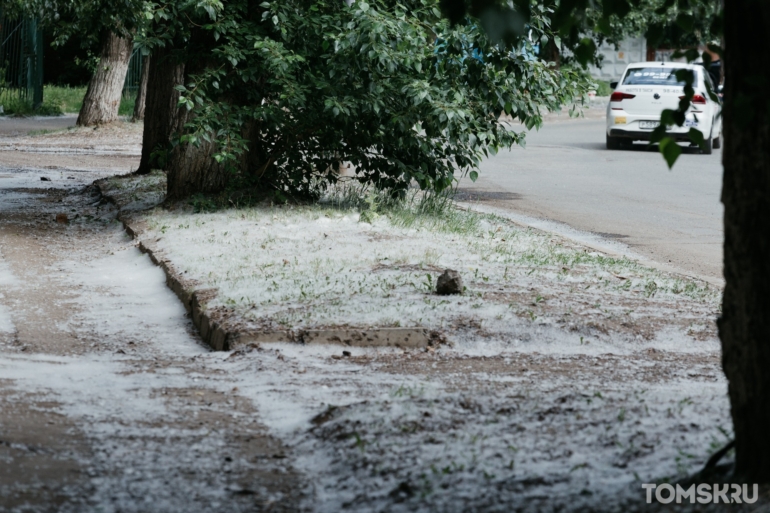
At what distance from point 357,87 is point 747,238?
6.67 m

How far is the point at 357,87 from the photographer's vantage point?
952 cm

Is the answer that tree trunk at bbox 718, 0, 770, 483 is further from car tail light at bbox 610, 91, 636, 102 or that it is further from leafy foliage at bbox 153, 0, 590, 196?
car tail light at bbox 610, 91, 636, 102

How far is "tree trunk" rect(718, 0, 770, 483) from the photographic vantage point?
311cm

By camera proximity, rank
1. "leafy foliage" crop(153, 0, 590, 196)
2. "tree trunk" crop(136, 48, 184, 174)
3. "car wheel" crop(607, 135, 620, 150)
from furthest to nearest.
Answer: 1. "car wheel" crop(607, 135, 620, 150)
2. "tree trunk" crop(136, 48, 184, 174)
3. "leafy foliage" crop(153, 0, 590, 196)

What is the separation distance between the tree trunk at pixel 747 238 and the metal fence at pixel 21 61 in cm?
2735

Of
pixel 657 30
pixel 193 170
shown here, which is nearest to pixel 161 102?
pixel 193 170

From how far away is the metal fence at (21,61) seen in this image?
2847cm

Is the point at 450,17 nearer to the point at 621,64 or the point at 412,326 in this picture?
the point at 412,326

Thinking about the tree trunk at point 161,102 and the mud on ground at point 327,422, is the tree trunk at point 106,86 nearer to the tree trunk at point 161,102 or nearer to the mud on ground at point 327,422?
the tree trunk at point 161,102

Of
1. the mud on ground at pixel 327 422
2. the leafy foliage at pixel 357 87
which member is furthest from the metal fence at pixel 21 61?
the mud on ground at pixel 327 422

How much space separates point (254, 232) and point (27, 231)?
2738 millimetres

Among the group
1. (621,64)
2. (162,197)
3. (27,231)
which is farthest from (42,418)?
(621,64)

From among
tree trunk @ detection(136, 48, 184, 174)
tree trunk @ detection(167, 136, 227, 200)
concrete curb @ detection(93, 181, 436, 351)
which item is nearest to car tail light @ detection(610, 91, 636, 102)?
tree trunk @ detection(136, 48, 184, 174)

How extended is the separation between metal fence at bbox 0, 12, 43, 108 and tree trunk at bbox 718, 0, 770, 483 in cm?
2735
